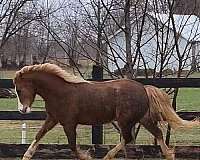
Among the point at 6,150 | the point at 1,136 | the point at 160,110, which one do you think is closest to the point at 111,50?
the point at 160,110

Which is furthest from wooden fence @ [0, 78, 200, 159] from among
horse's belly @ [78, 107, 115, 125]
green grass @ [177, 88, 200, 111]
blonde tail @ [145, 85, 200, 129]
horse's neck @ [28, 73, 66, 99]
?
green grass @ [177, 88, 200, 111]

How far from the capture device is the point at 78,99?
20.2 feet

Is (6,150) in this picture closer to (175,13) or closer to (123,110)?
(123,110)

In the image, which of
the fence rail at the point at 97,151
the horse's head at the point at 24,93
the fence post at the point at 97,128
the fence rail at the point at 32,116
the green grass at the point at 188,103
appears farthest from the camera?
the green grass at the point at 188,103

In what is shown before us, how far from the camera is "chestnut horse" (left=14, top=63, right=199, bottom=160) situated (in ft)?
20.0

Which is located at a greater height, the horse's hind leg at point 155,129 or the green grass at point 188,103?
the horse's hind leg at point 155,129

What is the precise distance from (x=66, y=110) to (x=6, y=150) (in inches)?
79.8

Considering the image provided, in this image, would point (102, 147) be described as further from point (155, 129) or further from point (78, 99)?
Answer: point (78, 99)

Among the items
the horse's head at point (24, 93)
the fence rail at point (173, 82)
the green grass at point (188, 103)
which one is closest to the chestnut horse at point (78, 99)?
the horse's head at point (24, 93)

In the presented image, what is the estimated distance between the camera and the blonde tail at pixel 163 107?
639 cm

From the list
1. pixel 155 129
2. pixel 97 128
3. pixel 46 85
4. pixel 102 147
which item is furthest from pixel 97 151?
pixel 46 85

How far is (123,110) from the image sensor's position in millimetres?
6156

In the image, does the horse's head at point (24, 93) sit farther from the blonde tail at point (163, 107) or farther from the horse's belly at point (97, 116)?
the blonde tail at point (163, 107)

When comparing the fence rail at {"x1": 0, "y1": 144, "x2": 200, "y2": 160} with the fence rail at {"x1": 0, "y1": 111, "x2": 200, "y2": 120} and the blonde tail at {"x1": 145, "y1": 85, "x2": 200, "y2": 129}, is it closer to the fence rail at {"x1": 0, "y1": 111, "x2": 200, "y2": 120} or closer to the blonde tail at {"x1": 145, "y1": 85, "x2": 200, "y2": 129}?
the fence rail at {"x1": 0, "y1": 111, "x2": 200, "y2": 120}
